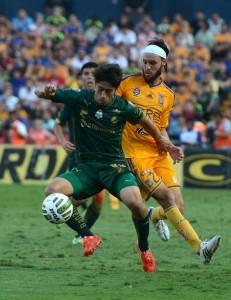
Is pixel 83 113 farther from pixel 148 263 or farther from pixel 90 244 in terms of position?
pixel 148 263

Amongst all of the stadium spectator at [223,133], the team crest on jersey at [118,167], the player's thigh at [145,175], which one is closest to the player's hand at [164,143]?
the player's thigh at [145,175]

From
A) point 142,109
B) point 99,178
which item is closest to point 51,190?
point 99,178

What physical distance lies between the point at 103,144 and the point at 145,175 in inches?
30.8

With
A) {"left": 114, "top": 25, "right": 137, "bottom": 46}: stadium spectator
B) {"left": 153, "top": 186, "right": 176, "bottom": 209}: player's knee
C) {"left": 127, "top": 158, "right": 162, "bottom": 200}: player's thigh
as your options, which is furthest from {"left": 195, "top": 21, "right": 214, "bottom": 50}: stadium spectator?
{"left": 153, "top": 186, "right": 176, "bottom": 209}: player's knee

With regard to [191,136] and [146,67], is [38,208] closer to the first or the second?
[191,136]

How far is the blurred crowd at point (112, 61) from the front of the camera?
982 inches

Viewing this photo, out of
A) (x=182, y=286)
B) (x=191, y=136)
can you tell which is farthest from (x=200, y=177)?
(x=182, y=286)

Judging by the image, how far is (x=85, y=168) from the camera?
1041cm

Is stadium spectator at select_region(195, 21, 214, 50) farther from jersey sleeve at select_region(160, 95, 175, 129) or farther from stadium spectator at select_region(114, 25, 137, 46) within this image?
jersey sleeve at select_region(160, 95, 175, 129)

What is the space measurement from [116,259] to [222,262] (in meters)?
1.24

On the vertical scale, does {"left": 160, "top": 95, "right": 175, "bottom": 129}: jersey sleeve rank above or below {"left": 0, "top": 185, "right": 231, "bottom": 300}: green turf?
above

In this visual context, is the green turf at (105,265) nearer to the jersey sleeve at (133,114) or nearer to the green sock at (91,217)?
the green sock at (91,217)

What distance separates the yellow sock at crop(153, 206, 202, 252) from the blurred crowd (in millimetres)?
12747

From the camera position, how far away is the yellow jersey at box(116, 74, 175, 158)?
1120 centimetres
